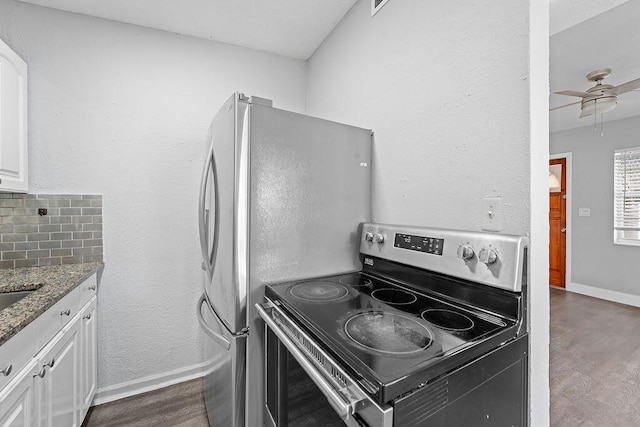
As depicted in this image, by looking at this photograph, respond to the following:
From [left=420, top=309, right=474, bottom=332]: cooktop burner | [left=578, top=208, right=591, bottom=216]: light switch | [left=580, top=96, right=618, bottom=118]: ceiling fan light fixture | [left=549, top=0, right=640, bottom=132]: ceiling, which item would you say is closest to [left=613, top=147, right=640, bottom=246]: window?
[left=578, top=208, right=591, bottom=216]: light switch

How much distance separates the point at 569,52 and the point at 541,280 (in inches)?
96.4

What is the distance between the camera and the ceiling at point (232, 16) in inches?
70.4

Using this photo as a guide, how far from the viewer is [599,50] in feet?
7.55

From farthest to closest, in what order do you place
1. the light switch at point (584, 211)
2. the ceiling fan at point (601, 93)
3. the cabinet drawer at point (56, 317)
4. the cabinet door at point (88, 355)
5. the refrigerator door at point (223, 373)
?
the light switch at point (584, 211), the ceiling fan at point (601, 93), the cabinet door at point (88, 355), the refrigerator door at point (223, 373), the cabinet drawer at point (56, 317)

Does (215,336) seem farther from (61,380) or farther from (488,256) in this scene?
(488,256)

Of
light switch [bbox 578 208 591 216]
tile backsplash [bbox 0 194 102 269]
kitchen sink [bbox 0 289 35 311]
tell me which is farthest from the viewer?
light switch [bbox 578 208 591 216]

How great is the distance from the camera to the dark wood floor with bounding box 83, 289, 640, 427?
1738 millimetres

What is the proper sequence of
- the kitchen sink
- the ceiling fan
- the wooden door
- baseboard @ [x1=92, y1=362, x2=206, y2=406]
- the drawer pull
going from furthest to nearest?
the wooden door → the ceiling fan → baseboard @ [x1=92, y1=362, x2=206, y2=406] → the kitchen sink → the drawer pull

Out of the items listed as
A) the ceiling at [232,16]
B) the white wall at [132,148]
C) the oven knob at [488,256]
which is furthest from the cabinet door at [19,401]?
the ceiling at [232,16]

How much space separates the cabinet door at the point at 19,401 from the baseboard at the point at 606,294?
5.92m

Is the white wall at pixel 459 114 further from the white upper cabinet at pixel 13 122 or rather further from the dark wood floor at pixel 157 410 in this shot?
the white upper cabinet at pixel 13 122

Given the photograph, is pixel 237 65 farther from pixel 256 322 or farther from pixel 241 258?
pixel 256 322

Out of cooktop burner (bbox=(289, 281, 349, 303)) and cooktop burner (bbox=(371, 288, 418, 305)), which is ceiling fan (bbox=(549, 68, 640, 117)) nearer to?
cooktop burner (bbox=(371, 288, 418, 305))

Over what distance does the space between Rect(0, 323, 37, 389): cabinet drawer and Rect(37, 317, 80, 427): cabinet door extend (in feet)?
0.35
